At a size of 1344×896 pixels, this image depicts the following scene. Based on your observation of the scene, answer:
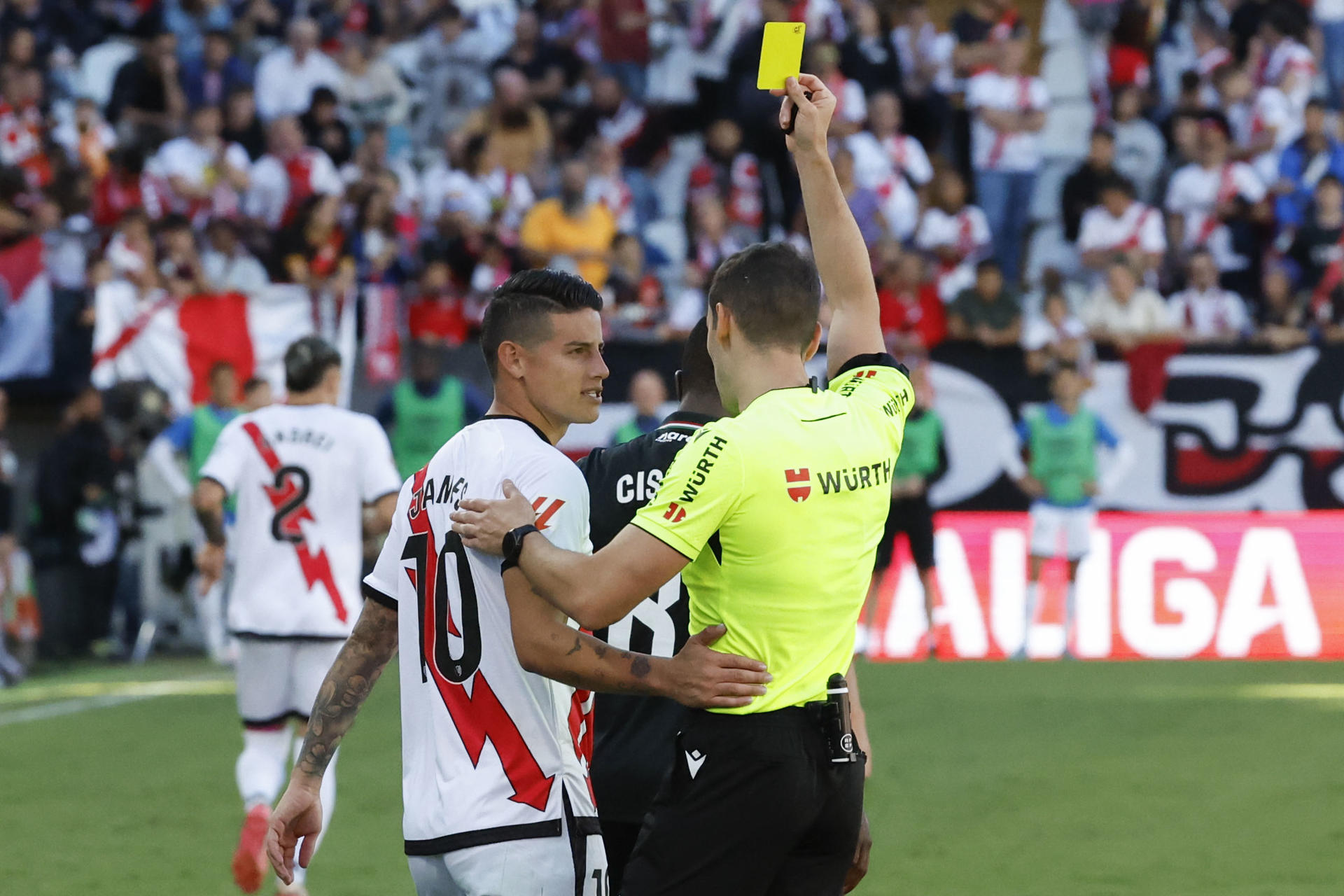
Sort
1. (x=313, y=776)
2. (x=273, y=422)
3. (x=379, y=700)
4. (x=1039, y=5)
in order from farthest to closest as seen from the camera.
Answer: (x=1039, y=5) < (x=379, y=700) < (x=273, y=422) < (x=313, y=776)

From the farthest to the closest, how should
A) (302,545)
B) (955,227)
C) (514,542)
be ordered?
(955,227)
(302,545)
(514,542)

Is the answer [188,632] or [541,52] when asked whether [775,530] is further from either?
[541,52]

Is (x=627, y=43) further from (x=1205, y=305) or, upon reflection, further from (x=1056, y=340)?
(x=1205, y=305)

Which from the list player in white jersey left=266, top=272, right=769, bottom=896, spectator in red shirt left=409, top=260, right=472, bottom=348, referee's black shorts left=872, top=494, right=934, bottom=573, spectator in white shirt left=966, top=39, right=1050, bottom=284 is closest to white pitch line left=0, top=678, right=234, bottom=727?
spectator in red shirt left=409, top=260, right=472, bottom=348

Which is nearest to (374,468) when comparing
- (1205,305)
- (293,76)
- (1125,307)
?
(1125,307)

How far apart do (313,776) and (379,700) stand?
30.9ft

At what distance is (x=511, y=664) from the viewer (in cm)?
387

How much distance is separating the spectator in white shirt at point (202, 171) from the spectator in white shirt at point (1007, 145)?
306 inches

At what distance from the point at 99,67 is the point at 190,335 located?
577 cm

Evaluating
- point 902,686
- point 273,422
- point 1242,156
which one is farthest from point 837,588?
point 1242,156

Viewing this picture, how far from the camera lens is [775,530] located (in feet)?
12.5

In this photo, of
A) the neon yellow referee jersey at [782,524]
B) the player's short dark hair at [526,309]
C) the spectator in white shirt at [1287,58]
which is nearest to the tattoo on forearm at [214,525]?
the player's short dark hair at [526,309]

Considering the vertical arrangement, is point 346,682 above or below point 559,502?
below

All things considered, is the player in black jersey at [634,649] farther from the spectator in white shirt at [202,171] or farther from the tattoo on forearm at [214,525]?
the spectator in white shirt at [202,171]
